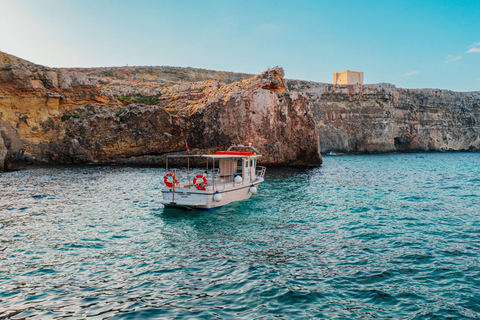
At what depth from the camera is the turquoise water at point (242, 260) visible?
6434 mm

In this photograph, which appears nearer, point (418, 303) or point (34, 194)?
point (418, 303)

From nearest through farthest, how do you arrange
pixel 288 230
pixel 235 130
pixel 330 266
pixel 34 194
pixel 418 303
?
pixel 418 303, pixel 330 266, pixel 288 230, pixel 34 194, pixel 235 130

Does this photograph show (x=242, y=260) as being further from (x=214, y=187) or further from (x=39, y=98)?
(x=39, y=98)

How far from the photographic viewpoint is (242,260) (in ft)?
29.4

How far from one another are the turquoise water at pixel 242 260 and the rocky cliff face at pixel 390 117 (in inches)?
2585

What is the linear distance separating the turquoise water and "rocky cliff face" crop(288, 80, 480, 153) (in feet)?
215

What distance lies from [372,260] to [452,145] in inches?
3861

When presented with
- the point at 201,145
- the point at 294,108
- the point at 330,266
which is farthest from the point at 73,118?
the point at 330,266

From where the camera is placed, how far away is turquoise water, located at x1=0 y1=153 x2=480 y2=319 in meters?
6.43

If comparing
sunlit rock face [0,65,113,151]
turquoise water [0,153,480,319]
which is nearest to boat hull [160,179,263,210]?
turquoise water [0,153,480,319]

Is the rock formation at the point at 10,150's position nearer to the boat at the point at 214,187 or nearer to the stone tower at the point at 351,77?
the boat at the point at 214,187

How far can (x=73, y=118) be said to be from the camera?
4403 centimetres

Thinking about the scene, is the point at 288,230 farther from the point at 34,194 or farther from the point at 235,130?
the point at 235,130

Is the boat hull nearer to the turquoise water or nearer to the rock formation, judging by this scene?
the turquoise water
